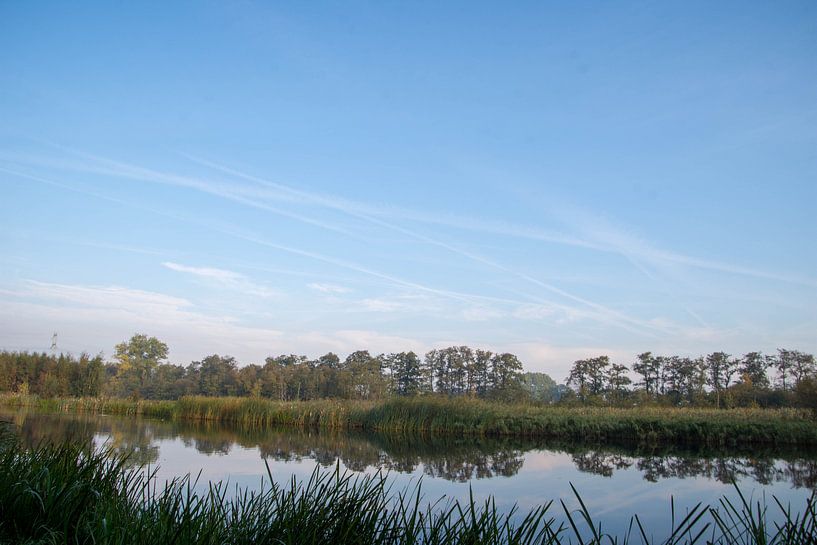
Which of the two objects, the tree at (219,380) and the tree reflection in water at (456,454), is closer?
the tree reflection in water at (456,454)

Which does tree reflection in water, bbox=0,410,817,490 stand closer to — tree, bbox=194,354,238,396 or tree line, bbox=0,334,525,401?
tree line, bbox=0,334,525,401

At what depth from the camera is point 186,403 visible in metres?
29.2

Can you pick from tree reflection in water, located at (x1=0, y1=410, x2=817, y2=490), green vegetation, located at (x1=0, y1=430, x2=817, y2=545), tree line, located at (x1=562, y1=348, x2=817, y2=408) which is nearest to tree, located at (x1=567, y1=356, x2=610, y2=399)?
tree line, located at (x1=562, y1=348, x2=817, y2=408)

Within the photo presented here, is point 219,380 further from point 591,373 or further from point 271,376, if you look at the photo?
point 591,373

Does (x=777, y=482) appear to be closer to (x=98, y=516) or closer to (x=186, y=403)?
(x=98, y=516)

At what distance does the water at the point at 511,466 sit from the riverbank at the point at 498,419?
1.85m

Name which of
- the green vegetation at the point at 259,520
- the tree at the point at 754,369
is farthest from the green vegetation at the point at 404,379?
the green vegetation at the point at 259,520

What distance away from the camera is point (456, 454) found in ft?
49.5

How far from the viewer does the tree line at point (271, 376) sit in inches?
1425

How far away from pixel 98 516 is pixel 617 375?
121 ft

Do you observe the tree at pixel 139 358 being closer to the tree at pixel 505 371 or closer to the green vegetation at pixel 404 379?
the green vegetation at pixel 404 379

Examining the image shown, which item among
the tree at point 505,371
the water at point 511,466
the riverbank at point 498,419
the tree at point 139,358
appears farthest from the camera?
the tree at point 139,358

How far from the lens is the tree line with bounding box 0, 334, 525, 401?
119 feet

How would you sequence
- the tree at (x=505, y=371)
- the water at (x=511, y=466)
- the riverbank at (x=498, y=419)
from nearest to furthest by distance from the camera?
the water at (x=511, y=466) → the riverbank at (x=498, y=419) → the tree at (x=505, y=371)
